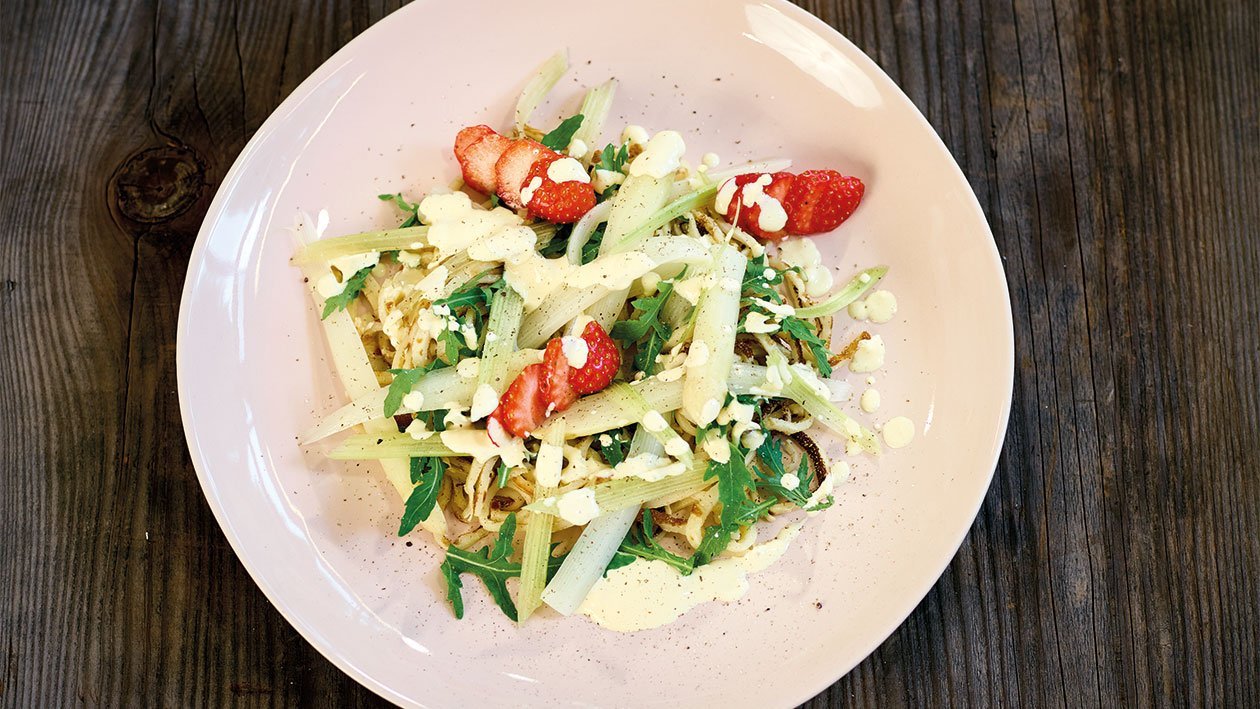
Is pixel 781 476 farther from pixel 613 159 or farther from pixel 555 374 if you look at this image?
pixel 613 159

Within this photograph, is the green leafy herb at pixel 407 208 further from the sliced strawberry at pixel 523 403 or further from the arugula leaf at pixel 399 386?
the sliced strawberry at pixel 523 403

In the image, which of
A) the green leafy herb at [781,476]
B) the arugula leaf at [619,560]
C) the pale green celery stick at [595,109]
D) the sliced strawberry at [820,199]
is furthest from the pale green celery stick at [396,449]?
the sliced strawberry at [820,199]

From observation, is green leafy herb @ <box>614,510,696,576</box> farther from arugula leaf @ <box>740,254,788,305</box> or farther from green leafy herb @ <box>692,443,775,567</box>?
arugula leaf @ <box>740,254,788,305</box>

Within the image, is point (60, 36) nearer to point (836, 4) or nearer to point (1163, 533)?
point (836, 4)

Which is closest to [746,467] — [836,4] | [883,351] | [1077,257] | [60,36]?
[883,351]

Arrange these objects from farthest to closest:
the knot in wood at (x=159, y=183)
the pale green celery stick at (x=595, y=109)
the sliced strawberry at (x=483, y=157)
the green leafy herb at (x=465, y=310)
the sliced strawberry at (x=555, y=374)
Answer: the knot in wood at (x=159, y=183)
the pale green celery stick at (x=595, y=109)
the sliced strawberry at (x=483, y=157)
the green leafy herb at (x=465, y=310)
the sliced strawberry at (x=555, y=374)

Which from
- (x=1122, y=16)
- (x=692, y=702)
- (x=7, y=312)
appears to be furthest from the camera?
(x=1122, y=16)
